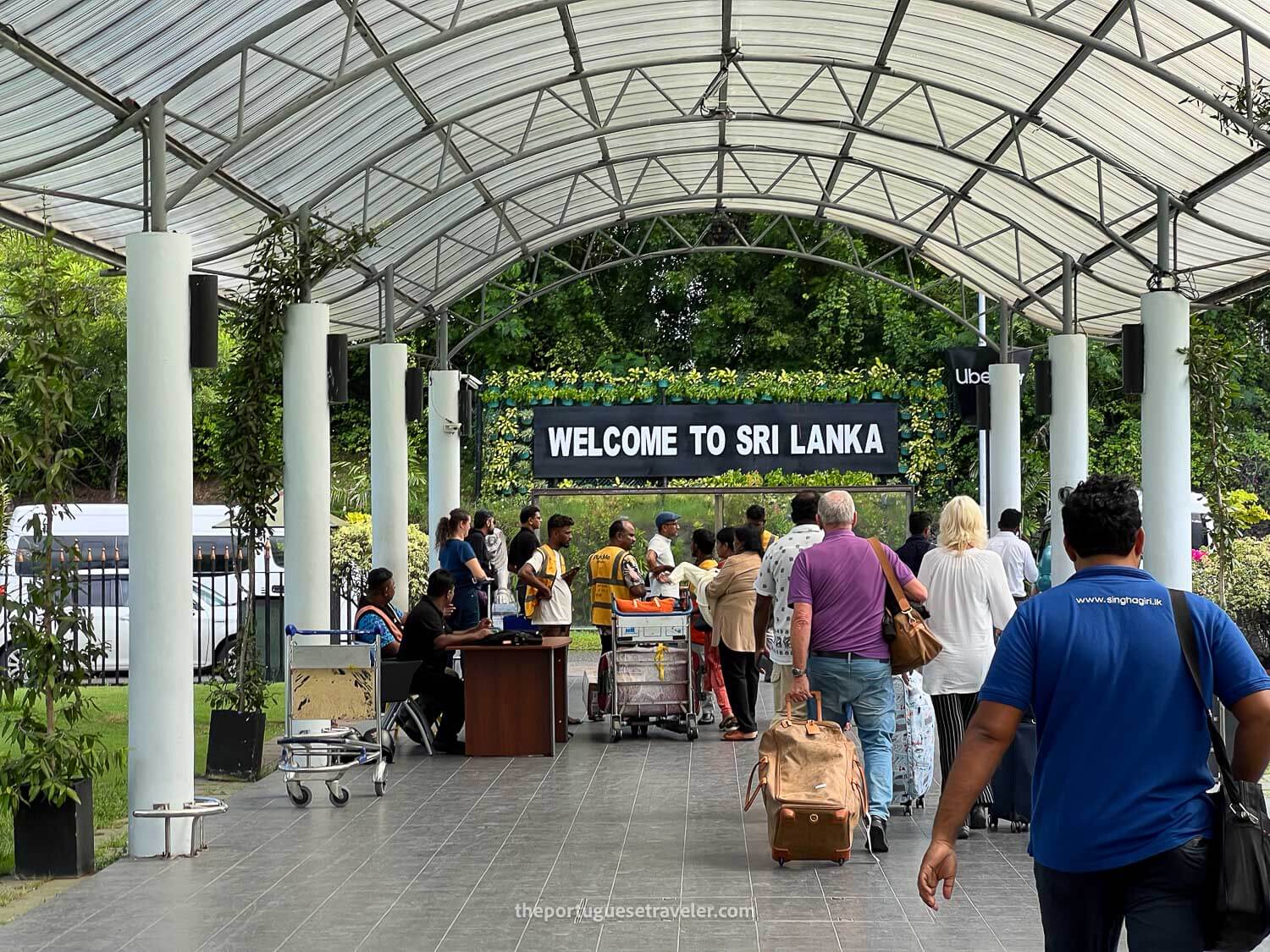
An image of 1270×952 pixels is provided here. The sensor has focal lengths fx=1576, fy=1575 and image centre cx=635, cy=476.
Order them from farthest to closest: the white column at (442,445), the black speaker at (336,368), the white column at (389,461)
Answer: the white column at (442,445) → the white column at (389,461) → the black speaker at (336,368)

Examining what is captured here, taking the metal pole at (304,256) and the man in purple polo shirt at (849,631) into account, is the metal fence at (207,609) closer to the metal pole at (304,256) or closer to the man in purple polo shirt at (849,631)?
the metal pole at (304,256)

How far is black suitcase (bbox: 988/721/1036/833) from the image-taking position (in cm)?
811

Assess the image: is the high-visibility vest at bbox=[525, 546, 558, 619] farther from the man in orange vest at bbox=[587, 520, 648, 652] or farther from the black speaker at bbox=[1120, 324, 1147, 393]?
the black speaker at bbox=[1120, 324, 1147, 393]

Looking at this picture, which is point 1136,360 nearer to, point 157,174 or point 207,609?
point 157,174

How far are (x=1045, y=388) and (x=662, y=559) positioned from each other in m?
4.70

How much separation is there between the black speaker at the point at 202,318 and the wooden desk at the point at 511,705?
3932 millimetres

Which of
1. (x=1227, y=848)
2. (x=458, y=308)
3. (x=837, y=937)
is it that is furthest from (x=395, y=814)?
(x=458, y=308)

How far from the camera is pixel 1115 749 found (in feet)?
12.6

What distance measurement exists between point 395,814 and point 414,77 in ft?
24.0

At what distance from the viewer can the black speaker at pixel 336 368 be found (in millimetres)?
12531

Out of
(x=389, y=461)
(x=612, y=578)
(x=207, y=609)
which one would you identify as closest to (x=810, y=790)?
(x=612, y=578)

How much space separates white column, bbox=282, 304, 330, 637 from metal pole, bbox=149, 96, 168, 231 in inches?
127

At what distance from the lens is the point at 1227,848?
3.67 metres

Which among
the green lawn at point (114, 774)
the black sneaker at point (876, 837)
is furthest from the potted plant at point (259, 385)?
the black sneaker at point (876, 837)
